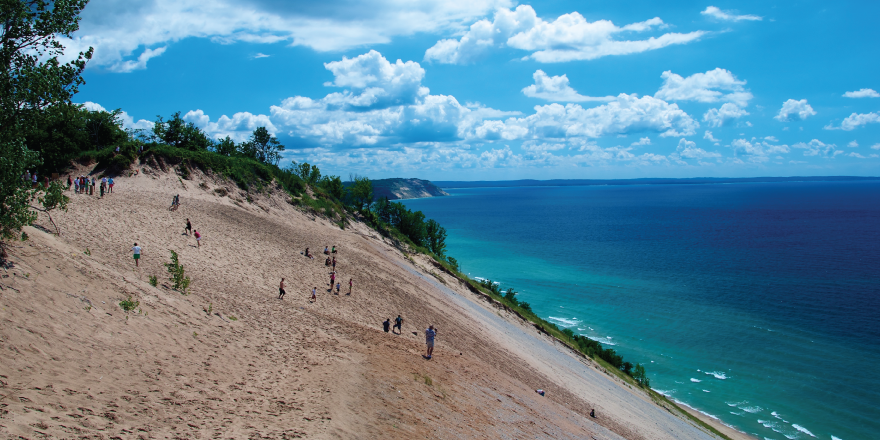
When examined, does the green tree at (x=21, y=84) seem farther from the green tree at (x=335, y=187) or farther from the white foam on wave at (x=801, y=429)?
the green tree at (x=335, y=187)

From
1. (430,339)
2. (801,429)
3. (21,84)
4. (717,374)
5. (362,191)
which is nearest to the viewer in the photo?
(21,84)

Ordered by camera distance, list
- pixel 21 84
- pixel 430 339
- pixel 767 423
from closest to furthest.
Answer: pixel 21 84
pixel 430 339
pixel 767 423

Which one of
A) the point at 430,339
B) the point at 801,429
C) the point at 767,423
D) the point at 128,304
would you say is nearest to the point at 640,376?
the point at 767,423

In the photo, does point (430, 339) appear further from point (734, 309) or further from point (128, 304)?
point (734, 309)

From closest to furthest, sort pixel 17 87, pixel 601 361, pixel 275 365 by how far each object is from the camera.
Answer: pixel 17 87
pixel 275 365
pixel 601 361

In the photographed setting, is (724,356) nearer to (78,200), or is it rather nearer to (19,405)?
(19,405)

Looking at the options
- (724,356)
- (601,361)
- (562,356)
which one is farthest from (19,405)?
(724,356)
